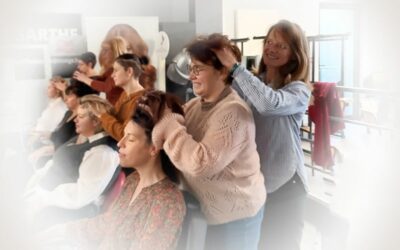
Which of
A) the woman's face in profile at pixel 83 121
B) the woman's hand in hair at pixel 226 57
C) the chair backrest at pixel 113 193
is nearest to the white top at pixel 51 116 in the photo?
the woman's face in profile at pixel 83 121

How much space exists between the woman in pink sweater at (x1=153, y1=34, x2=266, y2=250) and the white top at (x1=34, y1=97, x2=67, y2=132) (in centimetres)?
15

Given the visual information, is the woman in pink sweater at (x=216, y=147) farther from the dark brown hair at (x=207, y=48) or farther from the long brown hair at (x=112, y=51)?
the long brown hair at (x=112, y=51)

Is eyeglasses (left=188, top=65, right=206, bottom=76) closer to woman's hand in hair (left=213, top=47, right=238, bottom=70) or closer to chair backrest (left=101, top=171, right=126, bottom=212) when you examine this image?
woman's hand in hair (left=213, top=47, right=238, bottom=70)

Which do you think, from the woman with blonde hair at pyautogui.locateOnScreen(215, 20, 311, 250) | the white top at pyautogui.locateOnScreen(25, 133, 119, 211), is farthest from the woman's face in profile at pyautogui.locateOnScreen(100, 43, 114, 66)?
the woman with blonde hair at pyautogui.locateOnScreen(215, 20, 311, 250)

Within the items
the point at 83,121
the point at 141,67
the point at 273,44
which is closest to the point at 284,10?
the point at 273,44

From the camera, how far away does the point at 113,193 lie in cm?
70

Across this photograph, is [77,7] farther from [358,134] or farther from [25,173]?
[358,134]

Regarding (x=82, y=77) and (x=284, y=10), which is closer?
(x=82, y=77)

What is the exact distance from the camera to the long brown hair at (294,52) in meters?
0.78

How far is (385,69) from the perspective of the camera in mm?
955

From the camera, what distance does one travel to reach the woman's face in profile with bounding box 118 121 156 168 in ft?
2.19

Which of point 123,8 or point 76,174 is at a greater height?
point 123,8

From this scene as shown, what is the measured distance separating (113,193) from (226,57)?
28cm

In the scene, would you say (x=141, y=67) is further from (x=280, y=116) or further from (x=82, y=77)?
(x=280, y=116)
